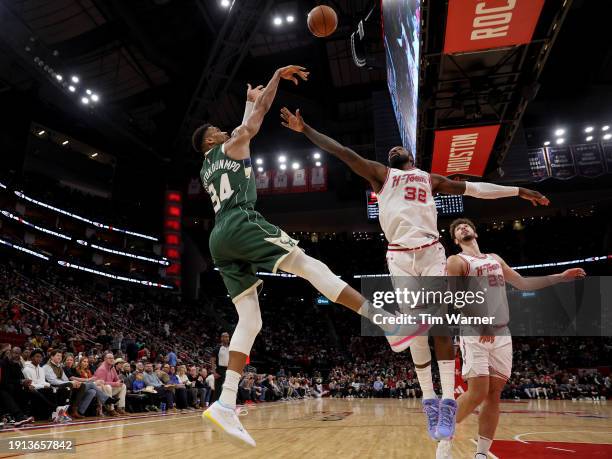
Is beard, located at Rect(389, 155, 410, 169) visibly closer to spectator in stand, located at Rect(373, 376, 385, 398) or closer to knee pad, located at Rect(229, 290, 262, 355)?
knee pad, located at Rect(229, 290, 262, 355)

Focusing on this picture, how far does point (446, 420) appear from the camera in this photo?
284cm

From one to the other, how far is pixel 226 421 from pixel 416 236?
5.48 feet

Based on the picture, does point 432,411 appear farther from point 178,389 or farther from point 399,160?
point 178,389

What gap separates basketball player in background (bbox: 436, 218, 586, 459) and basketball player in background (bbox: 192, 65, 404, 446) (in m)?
1.02

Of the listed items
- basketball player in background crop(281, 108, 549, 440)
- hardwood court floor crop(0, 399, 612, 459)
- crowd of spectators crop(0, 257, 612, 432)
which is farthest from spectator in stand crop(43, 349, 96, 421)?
basketball player in background crop(281, 108, 549, 440)

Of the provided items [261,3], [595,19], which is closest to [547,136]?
[595,19]

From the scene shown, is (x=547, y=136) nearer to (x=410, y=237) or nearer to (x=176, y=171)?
(x=176, y=171)

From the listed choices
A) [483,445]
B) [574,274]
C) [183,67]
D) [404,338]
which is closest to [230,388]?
[404,338]

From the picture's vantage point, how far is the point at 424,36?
7.73 metres

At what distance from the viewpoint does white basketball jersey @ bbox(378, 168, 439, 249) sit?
10.6 ft

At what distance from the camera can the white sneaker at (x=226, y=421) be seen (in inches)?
105

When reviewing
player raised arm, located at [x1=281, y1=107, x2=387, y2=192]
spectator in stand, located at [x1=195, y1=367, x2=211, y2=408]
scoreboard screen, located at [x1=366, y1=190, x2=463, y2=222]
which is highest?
scoreboard screen, located at [x1=366, y1=190, x2=463, y2=222]

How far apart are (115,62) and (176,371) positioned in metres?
13.7

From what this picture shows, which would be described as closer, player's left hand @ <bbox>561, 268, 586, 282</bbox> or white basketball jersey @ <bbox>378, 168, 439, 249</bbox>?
white basketball jersey @ <bbox>378, 168, 439, 249</bbox>
